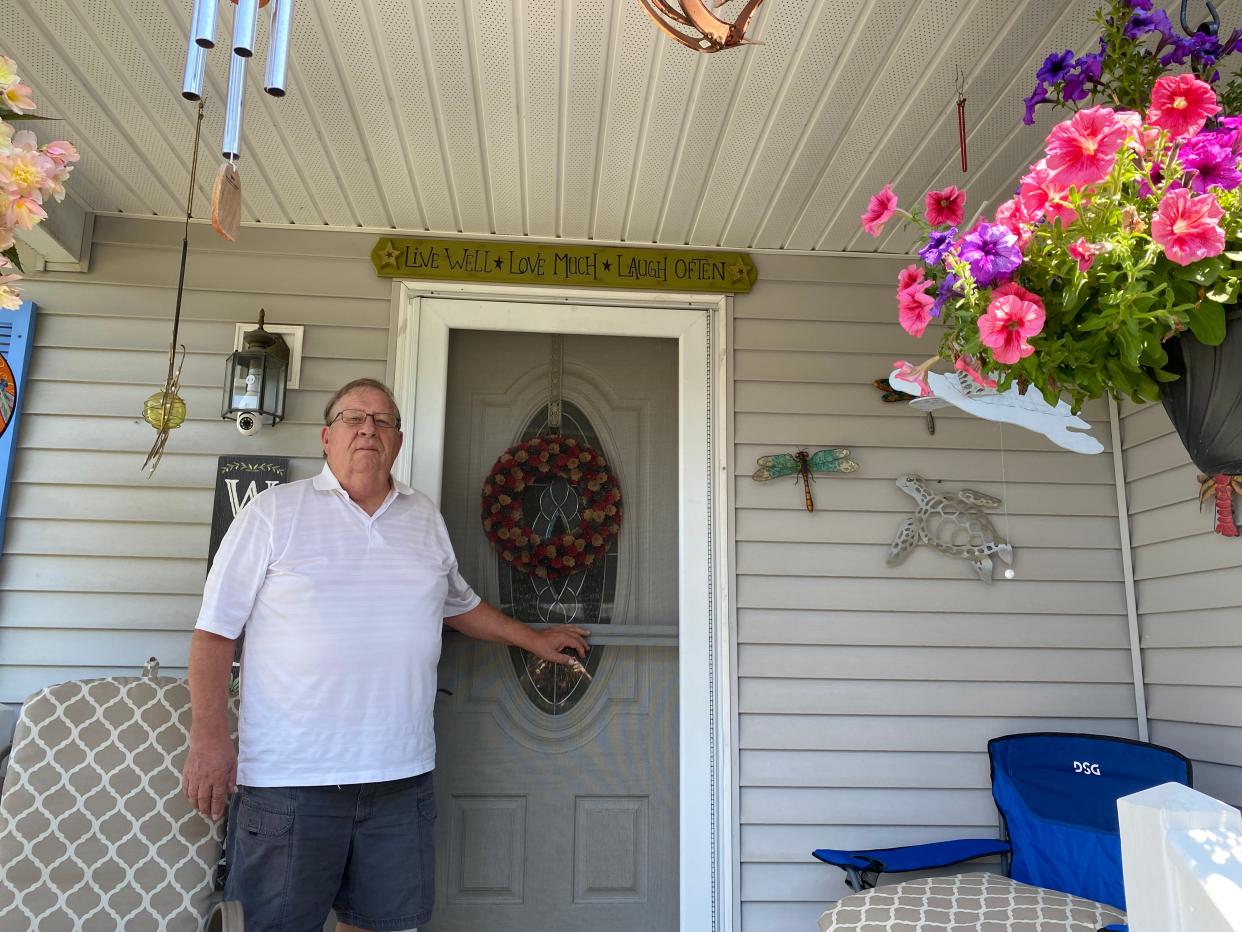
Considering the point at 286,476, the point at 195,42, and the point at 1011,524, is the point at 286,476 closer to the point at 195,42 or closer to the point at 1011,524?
the point at 195,42

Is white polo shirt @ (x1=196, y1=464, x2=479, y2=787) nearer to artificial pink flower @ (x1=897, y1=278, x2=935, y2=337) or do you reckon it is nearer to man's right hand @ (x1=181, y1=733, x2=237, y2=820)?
man's right hand @ (x1=181, y1=733, x2=237, y2=820)

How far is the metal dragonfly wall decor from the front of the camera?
3.15 meters

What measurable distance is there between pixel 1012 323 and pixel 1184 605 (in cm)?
222

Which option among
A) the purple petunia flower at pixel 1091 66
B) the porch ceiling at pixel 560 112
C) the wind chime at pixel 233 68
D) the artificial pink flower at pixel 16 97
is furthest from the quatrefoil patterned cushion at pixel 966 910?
Result: the artificial pink flower at pixel 16 97

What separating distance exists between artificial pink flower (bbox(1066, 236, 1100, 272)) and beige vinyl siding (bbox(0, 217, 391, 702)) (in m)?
2.39

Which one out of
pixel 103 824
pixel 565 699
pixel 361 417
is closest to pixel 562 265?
pixel 361 417

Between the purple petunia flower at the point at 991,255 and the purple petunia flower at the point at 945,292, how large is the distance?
56 millimetres

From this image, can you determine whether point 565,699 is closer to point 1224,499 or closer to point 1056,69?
point 1224,499

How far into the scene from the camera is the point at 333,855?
235 cm

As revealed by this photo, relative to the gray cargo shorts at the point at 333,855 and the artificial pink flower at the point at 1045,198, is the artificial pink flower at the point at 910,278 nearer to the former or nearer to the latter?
the artificial pink flower at the point at 1045,198

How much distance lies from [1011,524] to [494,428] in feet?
5.95

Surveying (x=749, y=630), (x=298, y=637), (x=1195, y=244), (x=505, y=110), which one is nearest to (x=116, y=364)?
(x=298, y=637)

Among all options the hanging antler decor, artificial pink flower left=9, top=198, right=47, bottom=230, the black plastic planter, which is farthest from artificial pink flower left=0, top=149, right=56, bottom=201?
the black plastic planter

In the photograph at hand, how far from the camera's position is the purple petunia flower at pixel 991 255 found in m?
1.28
